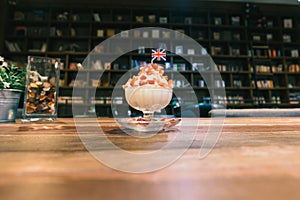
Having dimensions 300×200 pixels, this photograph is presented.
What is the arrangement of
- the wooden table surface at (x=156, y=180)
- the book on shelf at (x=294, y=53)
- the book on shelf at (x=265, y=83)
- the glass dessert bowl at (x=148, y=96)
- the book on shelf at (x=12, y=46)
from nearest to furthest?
1. the wooden table surface at (x=156, y=180)
2. the glass dessert bowl at (x=148, y=96)
3. the book on shelf at (x=12, y=46)
4. the book on shelf at (x=265, y=83)
5. the book on shelf at (x=294, y=53)

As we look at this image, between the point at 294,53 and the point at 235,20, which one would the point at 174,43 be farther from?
the point at 294,53

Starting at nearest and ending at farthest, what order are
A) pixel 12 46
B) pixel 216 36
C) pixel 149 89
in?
pixel 149 89
pixel 12 46
pixel 216 36

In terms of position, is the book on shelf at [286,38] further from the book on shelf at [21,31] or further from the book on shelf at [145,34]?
the book on shelf at [21,31]

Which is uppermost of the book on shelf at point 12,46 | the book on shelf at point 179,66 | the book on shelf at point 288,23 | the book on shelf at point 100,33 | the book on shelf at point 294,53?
the book on shelf at point 288,23

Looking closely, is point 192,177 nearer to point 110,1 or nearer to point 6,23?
point 110,1

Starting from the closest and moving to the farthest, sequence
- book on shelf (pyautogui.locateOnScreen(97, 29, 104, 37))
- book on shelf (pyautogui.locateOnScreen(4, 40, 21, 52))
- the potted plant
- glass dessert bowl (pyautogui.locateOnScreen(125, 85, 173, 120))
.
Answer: glass dessert bowl (pyautogui.locateOnScreen(125, 85, 173, 120)) < the potted plant < book on shelf (pyautogui.locateOnScreen(4, 40, 21, 52)) < book on shelf (pyautogui.locateOnScreen(97, 29, 104, 37))

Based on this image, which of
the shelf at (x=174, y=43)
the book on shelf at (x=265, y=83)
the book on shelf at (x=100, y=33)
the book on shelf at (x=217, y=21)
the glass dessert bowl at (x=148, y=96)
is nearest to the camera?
the glass dessert bowl at (x=148, y=96)

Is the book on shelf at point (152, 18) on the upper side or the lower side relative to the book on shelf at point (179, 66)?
upper

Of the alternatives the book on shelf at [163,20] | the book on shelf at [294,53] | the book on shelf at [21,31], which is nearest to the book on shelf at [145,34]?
the book on shelf at [163,20]

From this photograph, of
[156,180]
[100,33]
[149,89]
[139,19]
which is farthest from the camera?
[139,19]

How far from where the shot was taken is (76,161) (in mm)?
273

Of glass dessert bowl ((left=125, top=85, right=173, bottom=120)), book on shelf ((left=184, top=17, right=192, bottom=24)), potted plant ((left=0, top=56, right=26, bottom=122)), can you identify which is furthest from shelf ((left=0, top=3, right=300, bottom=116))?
glass dessert bowl ((left=125, top=85, right=173, bottom=120))

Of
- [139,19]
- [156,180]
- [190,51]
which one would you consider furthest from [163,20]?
[156,180]

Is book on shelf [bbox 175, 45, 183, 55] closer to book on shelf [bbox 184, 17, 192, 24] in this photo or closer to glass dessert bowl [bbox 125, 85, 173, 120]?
book on shelf [bbox 184, 17, 192, 24]
